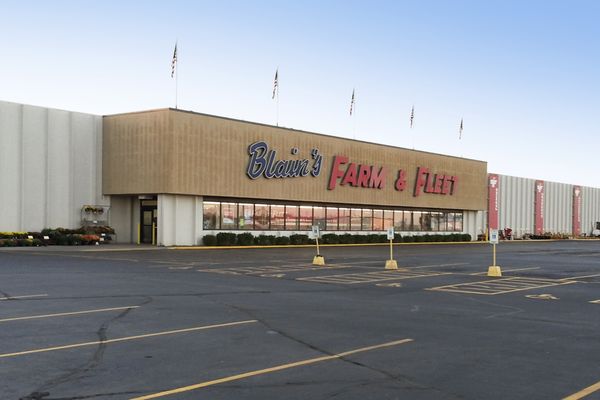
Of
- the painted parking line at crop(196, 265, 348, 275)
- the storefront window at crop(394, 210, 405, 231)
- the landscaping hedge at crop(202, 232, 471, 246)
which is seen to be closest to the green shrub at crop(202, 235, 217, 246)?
the landscaping hedge at crop(202, 232, 471, 246)

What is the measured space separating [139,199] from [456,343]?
36154 millimetres

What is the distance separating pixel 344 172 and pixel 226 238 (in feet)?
44.3

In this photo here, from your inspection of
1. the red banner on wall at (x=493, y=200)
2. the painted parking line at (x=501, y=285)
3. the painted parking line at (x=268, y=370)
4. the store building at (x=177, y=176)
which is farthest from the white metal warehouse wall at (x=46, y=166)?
the red banner on wall at (x=493, y=200)

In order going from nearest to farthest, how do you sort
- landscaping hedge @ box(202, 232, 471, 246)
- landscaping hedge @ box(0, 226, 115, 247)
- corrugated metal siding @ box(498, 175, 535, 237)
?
1. landscaping hedge @ box(0, 226, 115, 247)
2. landscaping hedge @ box(202, 232, 471, 246)
3. corrugated metal siding @ box(498, 175, 535, 237)

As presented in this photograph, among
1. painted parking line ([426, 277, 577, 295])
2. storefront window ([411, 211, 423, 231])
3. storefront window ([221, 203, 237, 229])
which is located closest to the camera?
painted parking line ([426, 277, 577, 295])

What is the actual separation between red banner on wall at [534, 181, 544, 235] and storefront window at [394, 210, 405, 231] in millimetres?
27304

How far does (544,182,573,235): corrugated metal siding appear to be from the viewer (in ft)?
269

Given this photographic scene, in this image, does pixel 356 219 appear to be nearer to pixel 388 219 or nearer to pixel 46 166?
pixel 388 219

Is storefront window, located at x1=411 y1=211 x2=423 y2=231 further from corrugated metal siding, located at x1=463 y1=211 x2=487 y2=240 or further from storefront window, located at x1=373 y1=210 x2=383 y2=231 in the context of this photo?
corrugated metal siding, located at x1=463 y1=211 x2=487 y2=240

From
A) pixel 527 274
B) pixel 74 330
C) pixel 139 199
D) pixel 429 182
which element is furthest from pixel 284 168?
pixel 74 330

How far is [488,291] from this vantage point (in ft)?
55.5

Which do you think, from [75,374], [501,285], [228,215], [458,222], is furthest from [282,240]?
[75,374]

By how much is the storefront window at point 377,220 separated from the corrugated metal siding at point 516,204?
2219 centimetres

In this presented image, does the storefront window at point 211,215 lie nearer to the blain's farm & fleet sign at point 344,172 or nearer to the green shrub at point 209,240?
the green shrub at point 209,240
